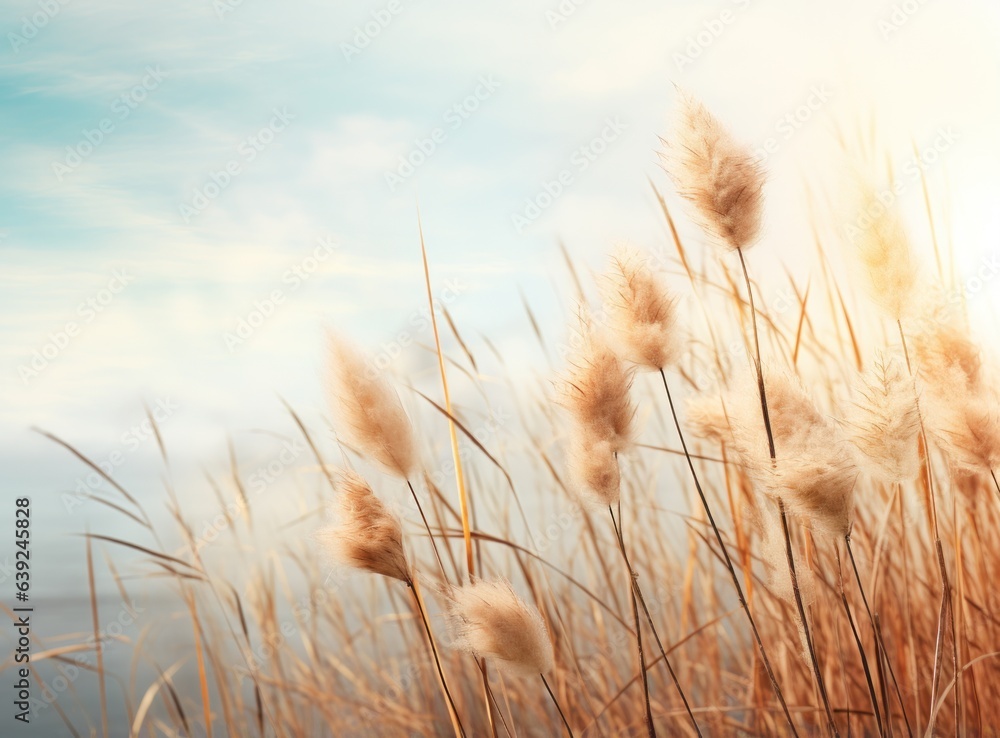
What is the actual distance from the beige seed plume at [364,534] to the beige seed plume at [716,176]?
0.52m

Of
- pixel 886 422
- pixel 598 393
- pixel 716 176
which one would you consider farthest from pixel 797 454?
pixel 716 176

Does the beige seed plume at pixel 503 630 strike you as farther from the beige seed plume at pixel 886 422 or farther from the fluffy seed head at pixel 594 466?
the beige seed plume at pixel 886 422

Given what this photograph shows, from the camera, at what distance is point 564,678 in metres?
1.64

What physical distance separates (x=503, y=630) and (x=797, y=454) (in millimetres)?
366

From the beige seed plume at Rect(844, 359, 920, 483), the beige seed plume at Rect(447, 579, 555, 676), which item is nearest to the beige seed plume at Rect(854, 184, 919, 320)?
the beige seed plume at Rect(844, 359, 920, 483)

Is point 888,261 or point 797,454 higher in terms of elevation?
point 888,261

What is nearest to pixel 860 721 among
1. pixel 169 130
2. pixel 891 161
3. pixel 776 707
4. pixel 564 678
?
pixel 776 707

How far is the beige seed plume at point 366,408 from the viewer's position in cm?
93

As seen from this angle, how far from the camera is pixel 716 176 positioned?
0.94 meters

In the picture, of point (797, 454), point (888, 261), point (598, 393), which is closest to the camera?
point (797, 454)


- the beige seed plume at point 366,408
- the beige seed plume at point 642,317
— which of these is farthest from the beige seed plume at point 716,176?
the beige seed plume at point 366,408

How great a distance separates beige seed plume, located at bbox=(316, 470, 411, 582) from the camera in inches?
34.2

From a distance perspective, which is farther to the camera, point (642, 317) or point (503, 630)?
point (642, 317)

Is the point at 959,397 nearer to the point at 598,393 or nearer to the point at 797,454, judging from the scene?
the point at 797,454
